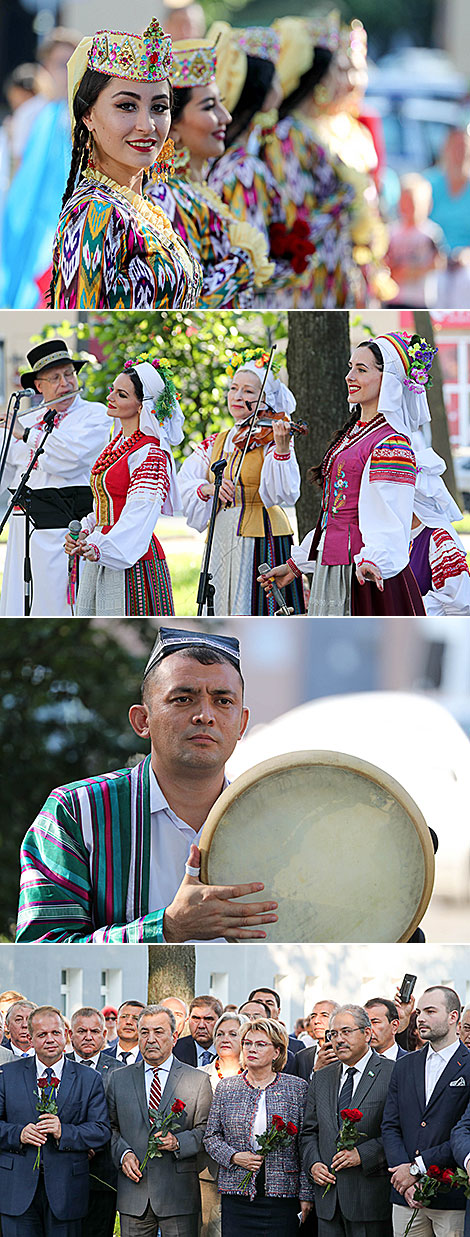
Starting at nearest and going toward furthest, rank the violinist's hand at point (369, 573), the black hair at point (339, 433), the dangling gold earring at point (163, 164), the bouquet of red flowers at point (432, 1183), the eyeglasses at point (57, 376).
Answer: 1. the bouquet of red flowers at point (432, 1183)
2. the violinist's hand at point (369, 573)
3. the black hair at point (339, 433)
4. the eyeglasses at point (57, 376)
5. the dangling gold earring at point (163, 164)

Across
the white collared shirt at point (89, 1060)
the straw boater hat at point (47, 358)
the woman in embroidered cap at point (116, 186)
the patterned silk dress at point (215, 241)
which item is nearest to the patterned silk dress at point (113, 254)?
the woman in embroidered cap at point (116, 186)

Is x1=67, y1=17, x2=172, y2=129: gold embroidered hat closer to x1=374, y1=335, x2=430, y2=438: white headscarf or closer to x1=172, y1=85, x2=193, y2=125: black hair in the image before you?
x1=374, y1=335, x2=430, y2=438: white headscarf

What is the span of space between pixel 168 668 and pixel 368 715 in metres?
0.54

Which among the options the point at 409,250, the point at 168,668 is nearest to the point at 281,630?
the point at 168,668

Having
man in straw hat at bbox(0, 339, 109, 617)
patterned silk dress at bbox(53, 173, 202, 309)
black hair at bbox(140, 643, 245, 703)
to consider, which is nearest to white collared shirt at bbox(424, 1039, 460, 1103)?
black hair at bbox(140, 643, 245, 703)

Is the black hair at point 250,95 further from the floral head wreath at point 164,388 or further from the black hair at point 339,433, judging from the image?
the black hair at point 339,433

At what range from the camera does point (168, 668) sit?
4.59 m

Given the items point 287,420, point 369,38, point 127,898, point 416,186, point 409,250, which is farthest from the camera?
point 369,38

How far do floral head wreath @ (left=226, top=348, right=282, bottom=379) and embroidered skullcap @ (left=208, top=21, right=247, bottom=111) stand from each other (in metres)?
3.15

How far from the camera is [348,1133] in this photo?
448 centimetres

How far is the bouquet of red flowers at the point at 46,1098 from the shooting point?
4.53m

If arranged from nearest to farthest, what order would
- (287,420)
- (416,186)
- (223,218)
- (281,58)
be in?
(287,420), (223,218), (281,58), (416,186)

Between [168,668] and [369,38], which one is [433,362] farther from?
[369,38]

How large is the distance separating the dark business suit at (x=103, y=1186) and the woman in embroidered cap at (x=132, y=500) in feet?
3.98
